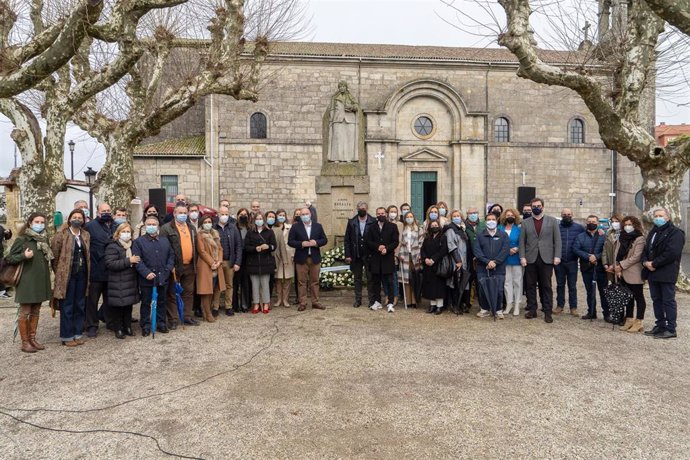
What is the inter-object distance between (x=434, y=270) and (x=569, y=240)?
2.58 meters

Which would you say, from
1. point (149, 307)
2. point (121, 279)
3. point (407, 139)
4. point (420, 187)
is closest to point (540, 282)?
point (149, 307)

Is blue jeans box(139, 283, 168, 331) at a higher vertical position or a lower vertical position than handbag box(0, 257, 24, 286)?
lower

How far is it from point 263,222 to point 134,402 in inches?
176

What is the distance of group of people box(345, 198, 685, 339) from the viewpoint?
7480 mm

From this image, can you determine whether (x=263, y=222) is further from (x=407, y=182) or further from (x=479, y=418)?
(x=407, y=182)

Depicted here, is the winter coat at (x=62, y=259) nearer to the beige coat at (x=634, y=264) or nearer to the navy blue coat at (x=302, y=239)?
the navy blue coat at (x=302, y=239)

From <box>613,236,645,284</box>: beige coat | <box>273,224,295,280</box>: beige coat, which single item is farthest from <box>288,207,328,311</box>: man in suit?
<box>613,236,645,284</box>: beige coat

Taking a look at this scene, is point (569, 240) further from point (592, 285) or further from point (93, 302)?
point (93, 302)

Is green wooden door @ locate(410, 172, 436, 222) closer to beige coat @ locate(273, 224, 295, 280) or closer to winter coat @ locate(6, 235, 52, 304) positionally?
beige coat @ locate(273, 224, 295, 280)

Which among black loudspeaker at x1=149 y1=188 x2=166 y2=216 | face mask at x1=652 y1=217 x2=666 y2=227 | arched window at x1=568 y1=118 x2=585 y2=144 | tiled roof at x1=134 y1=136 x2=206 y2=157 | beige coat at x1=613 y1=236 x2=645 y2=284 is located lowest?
beige coat at x1=613 y1=236 x2=645 y2=284

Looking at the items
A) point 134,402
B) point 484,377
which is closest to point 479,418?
point 484,377

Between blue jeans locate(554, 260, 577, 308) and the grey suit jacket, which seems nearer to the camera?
the grey suit jacket

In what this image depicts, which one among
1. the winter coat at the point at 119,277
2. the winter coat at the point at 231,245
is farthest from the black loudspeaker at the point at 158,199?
the winter coat at the point at 119,277

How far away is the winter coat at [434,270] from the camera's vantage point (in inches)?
312
